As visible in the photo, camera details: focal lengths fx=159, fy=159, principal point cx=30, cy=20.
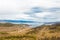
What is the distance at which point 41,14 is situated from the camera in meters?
6.13

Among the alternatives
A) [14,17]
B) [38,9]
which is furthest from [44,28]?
[14,17]

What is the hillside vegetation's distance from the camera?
5.98 metres

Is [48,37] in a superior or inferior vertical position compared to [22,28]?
inferior

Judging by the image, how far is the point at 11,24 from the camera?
6168mm

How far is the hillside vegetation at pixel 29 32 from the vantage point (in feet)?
19.6

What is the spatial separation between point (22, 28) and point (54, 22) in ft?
4.06

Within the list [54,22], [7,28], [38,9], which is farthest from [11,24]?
[54,22]

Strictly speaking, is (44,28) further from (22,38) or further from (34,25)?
(22,38)

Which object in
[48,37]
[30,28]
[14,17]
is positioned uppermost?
[14,17]

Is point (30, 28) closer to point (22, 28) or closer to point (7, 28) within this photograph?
point (22, 28)

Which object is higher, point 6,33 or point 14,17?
point 14,17

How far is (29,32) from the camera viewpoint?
6.07m

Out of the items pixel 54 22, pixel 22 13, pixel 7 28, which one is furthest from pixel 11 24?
pixel 54 22

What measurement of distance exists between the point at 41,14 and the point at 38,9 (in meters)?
0.24
